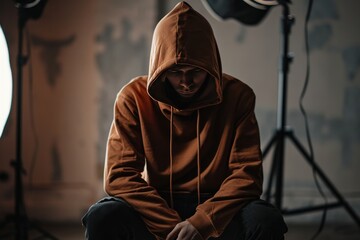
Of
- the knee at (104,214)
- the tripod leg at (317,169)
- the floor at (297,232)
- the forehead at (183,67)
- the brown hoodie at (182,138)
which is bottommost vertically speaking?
the floor at (297,232)

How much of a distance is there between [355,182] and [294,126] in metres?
0.47

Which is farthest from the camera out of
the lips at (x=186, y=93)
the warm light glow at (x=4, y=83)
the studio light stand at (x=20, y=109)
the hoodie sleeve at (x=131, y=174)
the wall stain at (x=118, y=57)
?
the wall stain at (x=118, y=57)

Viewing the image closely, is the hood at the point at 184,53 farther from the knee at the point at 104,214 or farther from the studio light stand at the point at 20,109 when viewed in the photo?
the studio light stand at the point at 20,109

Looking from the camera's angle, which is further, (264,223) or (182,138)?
(182,138)

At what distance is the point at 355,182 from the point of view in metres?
2.60

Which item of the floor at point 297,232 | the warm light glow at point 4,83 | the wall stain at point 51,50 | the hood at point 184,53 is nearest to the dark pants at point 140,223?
the hood at point 184,53

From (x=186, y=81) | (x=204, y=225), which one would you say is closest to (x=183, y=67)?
(x=186, y=81)

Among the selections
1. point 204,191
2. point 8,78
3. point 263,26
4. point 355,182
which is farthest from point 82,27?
point 355,182

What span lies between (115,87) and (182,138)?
3.38 ft

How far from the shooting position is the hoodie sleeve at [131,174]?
4.54 feet

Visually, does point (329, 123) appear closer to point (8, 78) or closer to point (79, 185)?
point (79, 185)

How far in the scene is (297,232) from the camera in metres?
2.42

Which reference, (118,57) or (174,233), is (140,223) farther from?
(118,57)

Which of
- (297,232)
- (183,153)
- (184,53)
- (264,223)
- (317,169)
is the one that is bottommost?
(297,232)
